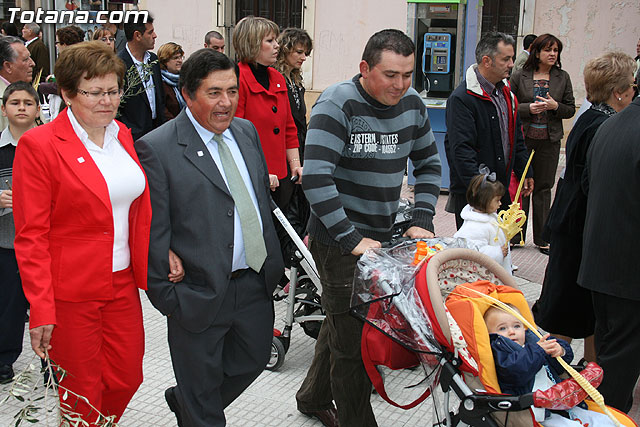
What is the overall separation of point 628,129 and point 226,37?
1304 centimetres

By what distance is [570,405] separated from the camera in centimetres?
284

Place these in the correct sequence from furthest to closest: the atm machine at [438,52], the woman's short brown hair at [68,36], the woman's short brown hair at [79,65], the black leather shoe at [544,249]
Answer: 1. the atm machine at [438,52]
2. the woman's short brown hair at [68,36]
3. the black leather shoe at [544,249]
4. the woman's short brown hair at [79,65]

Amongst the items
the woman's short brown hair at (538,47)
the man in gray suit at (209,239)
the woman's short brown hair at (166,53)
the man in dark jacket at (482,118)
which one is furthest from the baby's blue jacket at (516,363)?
the woman's short brown hair at (538,47)

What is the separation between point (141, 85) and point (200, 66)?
3456 millimetres

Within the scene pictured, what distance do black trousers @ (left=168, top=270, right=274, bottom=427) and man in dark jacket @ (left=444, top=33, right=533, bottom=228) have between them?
103 inches

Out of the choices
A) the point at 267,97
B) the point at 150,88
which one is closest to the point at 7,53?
the point at 150,88

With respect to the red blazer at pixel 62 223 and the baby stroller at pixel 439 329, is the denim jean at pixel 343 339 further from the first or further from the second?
the red blazer at pixel 62 223

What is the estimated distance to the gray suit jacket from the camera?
3.14 meters

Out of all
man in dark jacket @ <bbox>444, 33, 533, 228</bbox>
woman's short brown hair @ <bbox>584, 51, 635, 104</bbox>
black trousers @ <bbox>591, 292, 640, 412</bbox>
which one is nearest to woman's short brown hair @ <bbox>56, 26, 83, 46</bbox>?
man in dark jacket @ <bbox>444, 33, 533, 228</bbox>

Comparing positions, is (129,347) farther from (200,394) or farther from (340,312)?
(340,312)

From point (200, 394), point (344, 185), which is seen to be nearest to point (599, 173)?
point (344, 185)

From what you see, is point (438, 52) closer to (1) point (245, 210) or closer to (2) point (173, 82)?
(2) point (173, 82)

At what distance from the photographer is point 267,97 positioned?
18.5ft

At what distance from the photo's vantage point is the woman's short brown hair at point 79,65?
120 inches
